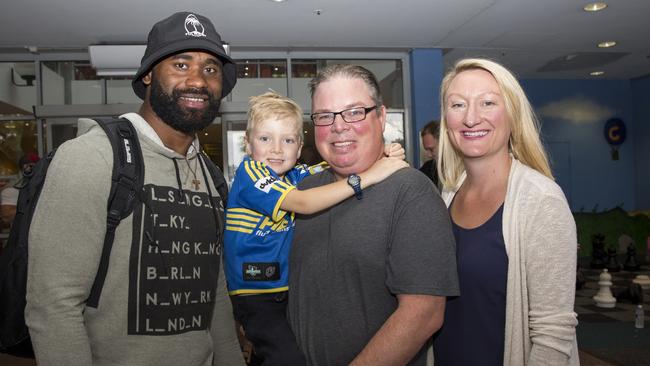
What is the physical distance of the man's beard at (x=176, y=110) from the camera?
1534mm

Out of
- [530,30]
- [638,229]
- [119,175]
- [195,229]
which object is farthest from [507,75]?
[638,229]

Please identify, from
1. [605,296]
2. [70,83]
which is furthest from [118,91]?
[605,296]

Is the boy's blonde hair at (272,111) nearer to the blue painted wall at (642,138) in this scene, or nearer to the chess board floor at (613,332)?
the chess board floor at (613,332)

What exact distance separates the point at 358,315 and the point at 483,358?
0.48 metres

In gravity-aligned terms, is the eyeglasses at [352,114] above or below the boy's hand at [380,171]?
above

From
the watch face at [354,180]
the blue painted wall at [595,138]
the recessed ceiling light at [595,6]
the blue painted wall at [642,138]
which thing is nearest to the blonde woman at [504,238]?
the watch face at [354,180]

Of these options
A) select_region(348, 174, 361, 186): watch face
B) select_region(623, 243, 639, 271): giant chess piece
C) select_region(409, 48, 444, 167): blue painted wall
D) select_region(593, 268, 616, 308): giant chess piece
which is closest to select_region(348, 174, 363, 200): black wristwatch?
select_region(348, 174, 361, 186): watch face

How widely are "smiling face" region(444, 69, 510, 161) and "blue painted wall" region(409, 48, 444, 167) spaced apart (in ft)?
19.1

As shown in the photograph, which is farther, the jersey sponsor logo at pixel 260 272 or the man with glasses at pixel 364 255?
the jersey sponsor logo at pixel 260 272

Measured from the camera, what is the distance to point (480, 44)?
698cm

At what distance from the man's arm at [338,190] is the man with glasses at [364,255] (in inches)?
1.0

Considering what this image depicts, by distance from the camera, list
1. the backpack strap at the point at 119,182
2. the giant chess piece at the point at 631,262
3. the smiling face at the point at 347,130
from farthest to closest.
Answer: the giant chess piece at the point at 631,262 → the smiling face at the point at 347,130 → the backpack strap at the point at 119,182

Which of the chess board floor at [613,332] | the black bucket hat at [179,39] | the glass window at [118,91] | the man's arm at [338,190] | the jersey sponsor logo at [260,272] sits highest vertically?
the glass window at [118,91]

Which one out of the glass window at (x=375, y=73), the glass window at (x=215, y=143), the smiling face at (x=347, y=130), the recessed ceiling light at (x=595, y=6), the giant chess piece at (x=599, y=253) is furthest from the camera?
the glass window at (x=375, y=73)
